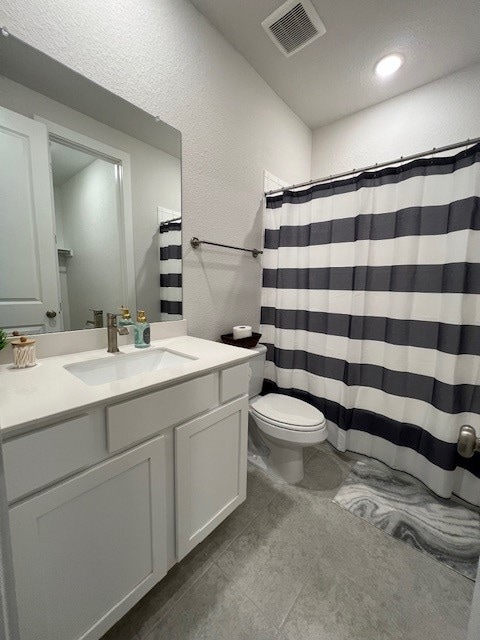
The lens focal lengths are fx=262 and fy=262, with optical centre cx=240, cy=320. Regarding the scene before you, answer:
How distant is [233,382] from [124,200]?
0.98 meters

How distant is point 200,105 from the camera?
57.9 inches

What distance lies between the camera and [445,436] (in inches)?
53.9

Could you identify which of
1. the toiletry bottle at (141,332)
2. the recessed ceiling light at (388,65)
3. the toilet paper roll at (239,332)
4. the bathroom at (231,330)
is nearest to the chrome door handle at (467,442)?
the bathroom at (231,330)

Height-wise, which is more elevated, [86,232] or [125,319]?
[86,232]

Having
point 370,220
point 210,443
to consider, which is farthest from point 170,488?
point 370,220

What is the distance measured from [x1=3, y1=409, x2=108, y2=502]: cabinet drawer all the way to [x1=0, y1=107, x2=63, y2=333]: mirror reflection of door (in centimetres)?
56

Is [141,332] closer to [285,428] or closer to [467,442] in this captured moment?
[285,428]

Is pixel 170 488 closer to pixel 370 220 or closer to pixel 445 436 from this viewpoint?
pixel 445 436

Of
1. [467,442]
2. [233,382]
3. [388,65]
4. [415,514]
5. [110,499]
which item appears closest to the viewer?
[467,442]

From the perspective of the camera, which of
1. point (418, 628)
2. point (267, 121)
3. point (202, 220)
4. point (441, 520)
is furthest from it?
point (267, 121)

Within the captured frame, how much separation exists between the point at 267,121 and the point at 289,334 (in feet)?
5.12

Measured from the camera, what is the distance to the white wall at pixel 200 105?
1030mm

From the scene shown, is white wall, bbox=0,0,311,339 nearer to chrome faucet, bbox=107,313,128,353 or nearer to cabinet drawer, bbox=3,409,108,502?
chrome faucet, bbox=107,313,128,353

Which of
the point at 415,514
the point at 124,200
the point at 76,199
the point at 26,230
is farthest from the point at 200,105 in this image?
the point at 415,514
